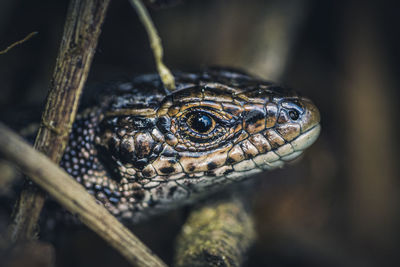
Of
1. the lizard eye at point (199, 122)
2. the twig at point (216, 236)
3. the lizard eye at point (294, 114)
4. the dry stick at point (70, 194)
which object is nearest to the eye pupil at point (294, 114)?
the lizard eye at point (294, 114)

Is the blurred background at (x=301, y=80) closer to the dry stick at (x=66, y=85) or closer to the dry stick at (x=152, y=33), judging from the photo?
the dry stick at (x=152, y=33)

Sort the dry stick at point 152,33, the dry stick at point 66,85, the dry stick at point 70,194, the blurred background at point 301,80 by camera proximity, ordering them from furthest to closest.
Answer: the blurred background at point 301,80 → the dry stick at point 152,33 → the dry stick at point 66,85 → the dry stick at point 70,194

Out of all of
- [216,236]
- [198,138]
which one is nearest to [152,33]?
[198,138]

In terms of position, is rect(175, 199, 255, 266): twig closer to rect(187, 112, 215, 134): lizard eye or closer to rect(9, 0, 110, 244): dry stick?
rect(187, 112, 215, 134): lizard eye

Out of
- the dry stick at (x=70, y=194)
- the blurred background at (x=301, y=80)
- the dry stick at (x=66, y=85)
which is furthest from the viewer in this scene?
the blurred background at (x=301, y=80)

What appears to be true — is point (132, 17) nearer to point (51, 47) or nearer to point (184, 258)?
point (51, 47)

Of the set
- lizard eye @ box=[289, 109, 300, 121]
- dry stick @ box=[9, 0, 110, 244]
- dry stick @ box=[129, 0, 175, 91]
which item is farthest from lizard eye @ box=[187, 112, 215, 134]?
dry stick @ box=[9, 0, 110, 244]

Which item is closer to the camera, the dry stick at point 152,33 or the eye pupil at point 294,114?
the dry stick at point 152,33

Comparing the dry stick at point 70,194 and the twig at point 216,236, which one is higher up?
the dry stick at point 70,194
